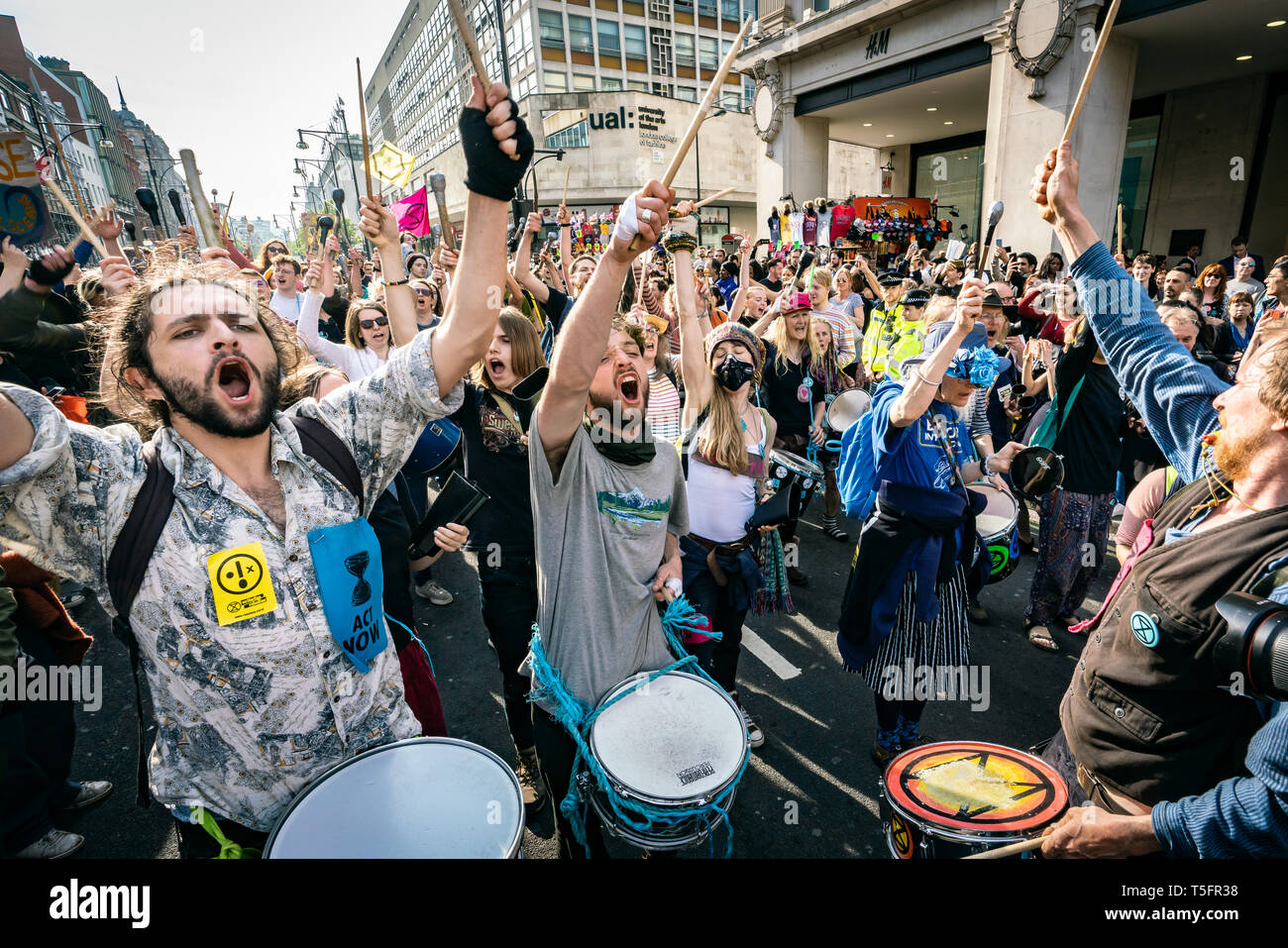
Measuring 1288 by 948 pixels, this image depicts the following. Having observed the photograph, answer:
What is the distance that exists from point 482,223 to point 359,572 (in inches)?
39.1

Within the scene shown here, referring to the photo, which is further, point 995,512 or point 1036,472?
point 995,512

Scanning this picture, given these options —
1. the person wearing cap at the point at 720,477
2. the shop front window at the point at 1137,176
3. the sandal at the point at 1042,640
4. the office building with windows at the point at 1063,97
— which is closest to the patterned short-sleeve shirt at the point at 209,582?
the person wearing cap at the point at 720,477

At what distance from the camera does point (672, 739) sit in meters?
2.05

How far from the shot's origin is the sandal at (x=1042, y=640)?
4082 millimetres

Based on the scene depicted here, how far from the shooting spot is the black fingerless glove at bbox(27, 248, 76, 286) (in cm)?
486

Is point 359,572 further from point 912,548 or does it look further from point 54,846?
point 54,846

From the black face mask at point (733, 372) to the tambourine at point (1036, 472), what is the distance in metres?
1.50

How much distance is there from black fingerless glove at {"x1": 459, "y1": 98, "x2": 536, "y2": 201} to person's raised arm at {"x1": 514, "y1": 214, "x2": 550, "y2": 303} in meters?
2.38

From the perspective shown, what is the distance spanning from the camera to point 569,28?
41656mm

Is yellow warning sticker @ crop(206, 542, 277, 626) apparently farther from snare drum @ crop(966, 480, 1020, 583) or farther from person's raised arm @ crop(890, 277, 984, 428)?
snare drum @ crop(966, 480, 1020, 583)

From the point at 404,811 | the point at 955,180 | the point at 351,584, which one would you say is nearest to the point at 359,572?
the point at 351,584

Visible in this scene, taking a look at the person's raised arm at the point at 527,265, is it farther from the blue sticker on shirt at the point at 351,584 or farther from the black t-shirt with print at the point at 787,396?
the blue sticker on shirt at the point at 351,584

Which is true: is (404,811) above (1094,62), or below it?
below
